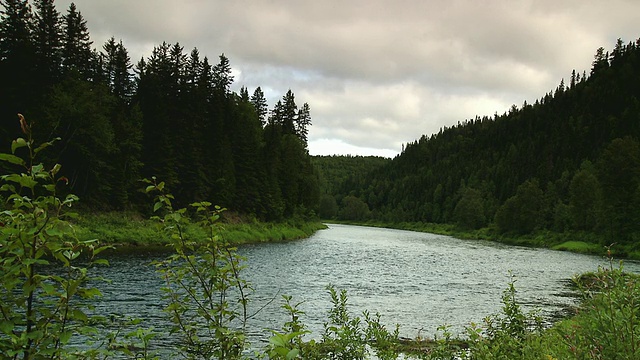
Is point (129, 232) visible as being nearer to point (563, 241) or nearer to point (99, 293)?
point (99, 293)

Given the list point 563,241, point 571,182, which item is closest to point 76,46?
point 563,241

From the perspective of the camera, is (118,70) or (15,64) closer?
(15,64)

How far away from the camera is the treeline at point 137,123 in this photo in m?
43.0

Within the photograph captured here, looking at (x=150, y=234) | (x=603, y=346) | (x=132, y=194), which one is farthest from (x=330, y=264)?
(x=603, y=346)

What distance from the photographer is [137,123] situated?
54.7 meters

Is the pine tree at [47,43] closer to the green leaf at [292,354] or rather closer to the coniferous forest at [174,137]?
the coniferous forest at [174,137]

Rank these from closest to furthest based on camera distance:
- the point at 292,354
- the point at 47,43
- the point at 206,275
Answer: the point at 292,354 < the point at 206,275 < the point at 47,43

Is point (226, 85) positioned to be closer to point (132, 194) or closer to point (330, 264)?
point (132, 194)

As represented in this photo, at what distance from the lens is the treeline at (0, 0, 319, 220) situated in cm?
4297

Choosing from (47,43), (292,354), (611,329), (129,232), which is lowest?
(129,232)

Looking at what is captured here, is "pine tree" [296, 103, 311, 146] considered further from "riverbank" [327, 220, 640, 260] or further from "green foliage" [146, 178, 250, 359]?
"green foliage" [146, 178, 250, 359]

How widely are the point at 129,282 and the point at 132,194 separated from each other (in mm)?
30029

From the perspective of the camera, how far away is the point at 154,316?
17.4 metres

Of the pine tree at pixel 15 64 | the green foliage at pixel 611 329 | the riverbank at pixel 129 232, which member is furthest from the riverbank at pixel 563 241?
the pine tree at pixel 15 64
